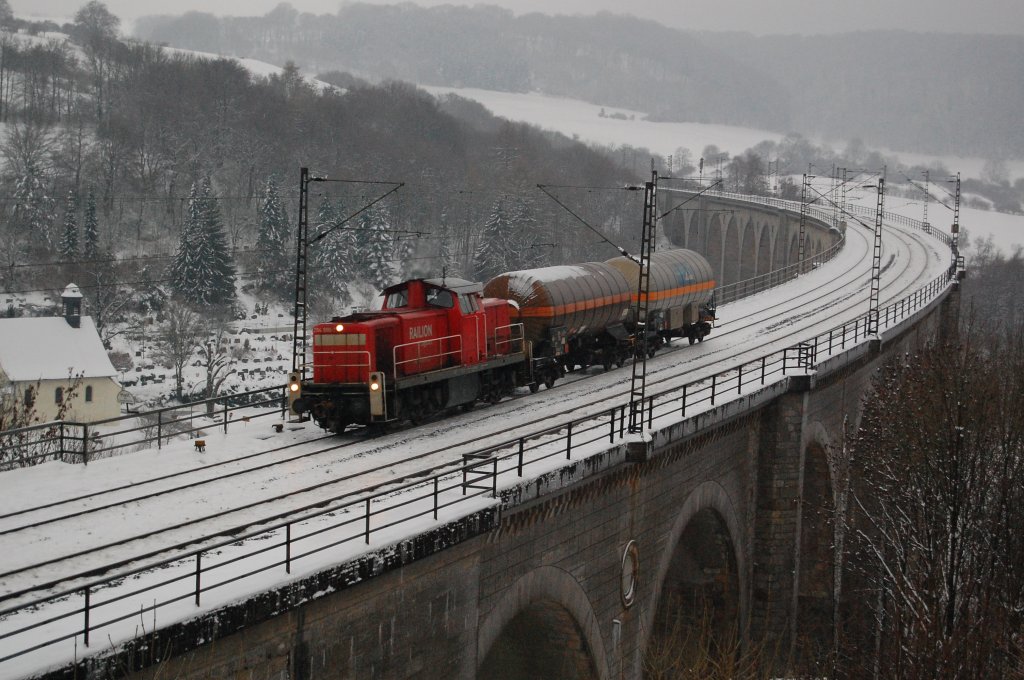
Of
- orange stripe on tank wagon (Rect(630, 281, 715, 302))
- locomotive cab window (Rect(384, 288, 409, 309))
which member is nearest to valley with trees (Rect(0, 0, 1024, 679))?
locomotive cab window (Rect(384, 288, 409, 309))

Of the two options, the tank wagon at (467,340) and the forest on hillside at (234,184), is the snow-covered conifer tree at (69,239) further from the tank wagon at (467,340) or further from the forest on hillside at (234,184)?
the tank wagon at (467,340)

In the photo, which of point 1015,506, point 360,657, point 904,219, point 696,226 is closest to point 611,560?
point 360,657

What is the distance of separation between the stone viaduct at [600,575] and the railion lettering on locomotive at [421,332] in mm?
6258

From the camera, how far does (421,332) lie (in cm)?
2842

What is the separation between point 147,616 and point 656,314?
29841mm

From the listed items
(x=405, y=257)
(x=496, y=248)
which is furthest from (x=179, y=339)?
(x=405, y=257)

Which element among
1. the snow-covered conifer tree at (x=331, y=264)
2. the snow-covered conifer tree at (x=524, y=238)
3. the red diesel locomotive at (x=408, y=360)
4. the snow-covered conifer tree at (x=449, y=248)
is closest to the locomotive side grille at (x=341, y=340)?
the red diesel locomotive at (x=408, y=360)

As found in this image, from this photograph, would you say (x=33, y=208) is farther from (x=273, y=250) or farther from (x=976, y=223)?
(x=976, y=223)

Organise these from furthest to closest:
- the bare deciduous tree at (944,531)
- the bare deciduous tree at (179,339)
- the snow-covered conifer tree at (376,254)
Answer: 1. the snow-covered conifer tree at (376,254)
2. the bare deciduous tree at (179,339)
3. the bare deciduous tree at (944,531)

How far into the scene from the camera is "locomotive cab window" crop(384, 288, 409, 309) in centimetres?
3008

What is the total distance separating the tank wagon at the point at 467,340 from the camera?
26.6m

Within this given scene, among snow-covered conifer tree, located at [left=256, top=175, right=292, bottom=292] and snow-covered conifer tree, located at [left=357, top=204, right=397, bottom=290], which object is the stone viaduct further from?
snow-covered conifer tree, located at [left=256, top=175, right=292, bottom=292]

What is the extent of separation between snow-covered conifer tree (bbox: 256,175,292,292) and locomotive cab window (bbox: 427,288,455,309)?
7517cm

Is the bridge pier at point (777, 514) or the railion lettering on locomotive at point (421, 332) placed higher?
the railion lettering on locomotive at point (421, 332)
